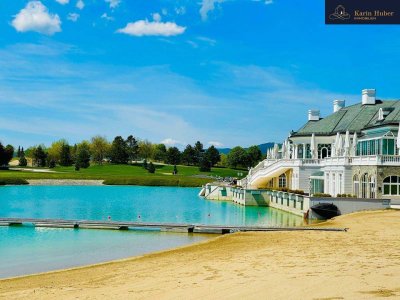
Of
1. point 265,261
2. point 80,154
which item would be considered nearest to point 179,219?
point 265,261

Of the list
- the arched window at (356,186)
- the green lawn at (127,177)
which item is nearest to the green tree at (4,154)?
the green lawn at (127,177)

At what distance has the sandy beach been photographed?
55.2 ft

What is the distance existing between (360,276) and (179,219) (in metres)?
34.3

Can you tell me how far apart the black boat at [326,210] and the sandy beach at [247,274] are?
14.2 metres

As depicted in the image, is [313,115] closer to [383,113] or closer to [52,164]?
[383,113]

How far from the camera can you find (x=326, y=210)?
1898 inches

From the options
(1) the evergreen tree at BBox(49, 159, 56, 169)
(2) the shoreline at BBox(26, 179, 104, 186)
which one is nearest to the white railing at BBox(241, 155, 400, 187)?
(2) the shoreline at BBox(26, 179, 104, 186)

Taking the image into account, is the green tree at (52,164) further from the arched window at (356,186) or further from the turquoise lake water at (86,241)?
the arched window at (356,186)

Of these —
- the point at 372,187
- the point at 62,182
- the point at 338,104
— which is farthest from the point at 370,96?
the point at 62,182

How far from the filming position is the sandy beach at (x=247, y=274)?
55.2 feet

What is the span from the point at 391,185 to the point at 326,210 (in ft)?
19.4

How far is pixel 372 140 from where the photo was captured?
2104 inches

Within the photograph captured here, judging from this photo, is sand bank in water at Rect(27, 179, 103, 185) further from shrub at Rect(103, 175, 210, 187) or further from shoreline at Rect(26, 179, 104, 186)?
shrub at Rect(103, 175, 210, 187)

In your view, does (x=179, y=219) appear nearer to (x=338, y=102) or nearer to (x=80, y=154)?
(x=338, y=102)
